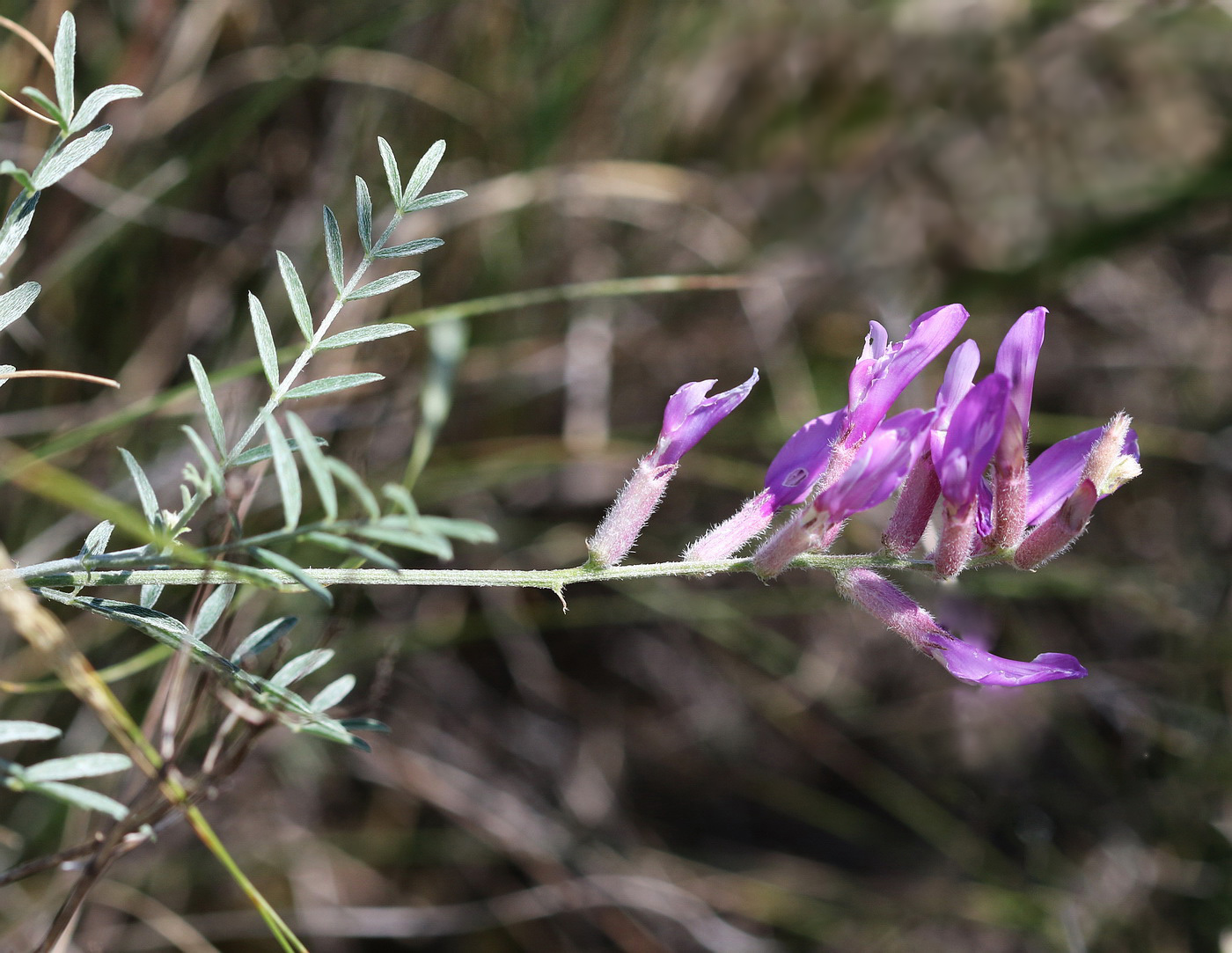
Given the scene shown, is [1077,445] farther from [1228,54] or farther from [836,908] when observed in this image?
[1228,54]

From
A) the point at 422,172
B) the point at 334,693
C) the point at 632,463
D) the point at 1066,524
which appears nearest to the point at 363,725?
the point at 334,693

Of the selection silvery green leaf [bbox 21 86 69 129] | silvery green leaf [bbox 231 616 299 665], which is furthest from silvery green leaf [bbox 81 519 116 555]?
silvery green leaf [bbox 21 86 69 129]

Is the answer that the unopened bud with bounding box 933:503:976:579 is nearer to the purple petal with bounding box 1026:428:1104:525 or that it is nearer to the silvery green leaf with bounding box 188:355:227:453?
the purple petal with bounding box 1026:428:1104:525

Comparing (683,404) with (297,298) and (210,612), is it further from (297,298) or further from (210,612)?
(210,612)

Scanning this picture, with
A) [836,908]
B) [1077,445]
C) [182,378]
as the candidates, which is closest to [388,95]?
[182,378]

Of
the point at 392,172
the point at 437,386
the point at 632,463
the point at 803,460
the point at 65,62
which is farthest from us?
the point at 632,463

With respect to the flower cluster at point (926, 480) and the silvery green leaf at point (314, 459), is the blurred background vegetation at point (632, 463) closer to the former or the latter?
the flower cluster at point (926, 480)
